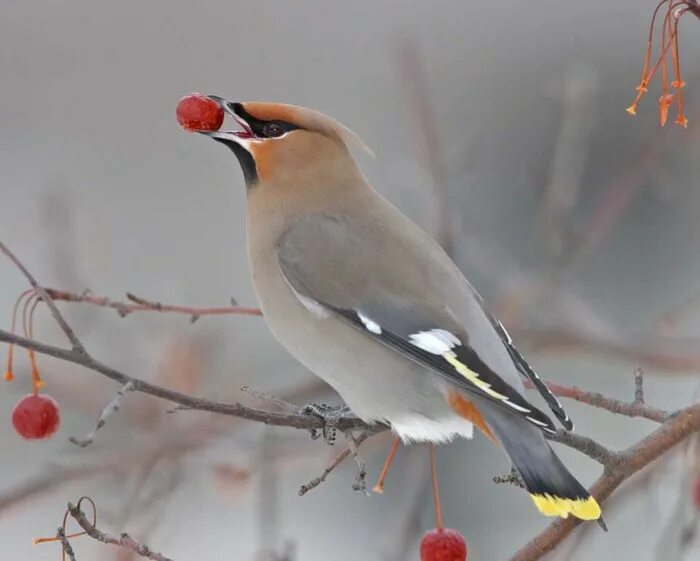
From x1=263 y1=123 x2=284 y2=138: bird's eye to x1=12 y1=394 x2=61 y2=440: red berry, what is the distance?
2.60ft

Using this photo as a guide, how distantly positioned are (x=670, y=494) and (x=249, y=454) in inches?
59.0

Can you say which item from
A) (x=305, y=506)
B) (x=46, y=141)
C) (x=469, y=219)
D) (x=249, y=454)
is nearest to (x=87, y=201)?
(x=46, y=141)

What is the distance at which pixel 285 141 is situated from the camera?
292 cm

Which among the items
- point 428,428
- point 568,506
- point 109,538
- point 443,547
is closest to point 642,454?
point 568,506

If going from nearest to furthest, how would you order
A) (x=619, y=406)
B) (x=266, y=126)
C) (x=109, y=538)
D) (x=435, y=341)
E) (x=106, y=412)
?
(x=106, y=412) < (x=109, y=538) < (x=619, y=406) < (x=435, y=341) < (x=266, y=126)

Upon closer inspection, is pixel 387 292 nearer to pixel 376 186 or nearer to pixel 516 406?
pixel 516 406

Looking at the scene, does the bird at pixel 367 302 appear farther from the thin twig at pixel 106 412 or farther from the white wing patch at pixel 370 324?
the thin twig at pixel 106 412

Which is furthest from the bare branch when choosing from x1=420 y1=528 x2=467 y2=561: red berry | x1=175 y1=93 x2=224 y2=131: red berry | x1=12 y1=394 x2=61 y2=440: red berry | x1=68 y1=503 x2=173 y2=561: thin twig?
x1=175 y1=93 x2=224 y2=131: red berry

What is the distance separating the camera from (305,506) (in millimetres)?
5680

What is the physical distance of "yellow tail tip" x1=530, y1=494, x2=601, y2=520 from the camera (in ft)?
6.91

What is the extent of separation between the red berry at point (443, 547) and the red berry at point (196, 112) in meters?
0.97

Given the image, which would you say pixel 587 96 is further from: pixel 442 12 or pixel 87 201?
pixel 442 12

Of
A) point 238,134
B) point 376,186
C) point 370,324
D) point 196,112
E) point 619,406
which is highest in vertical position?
point 196,112

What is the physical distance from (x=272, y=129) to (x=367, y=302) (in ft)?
1.60
